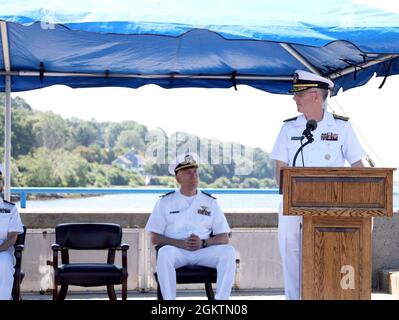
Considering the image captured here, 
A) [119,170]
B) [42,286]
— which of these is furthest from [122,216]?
[119,170]

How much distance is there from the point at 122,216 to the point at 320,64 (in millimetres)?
2448

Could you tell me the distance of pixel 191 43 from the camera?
6.84 meters

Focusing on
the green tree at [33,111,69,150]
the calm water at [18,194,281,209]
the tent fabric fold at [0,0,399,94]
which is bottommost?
the calm water at [18,194,281,209]

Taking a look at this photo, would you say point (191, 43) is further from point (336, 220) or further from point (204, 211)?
point (336, 220)

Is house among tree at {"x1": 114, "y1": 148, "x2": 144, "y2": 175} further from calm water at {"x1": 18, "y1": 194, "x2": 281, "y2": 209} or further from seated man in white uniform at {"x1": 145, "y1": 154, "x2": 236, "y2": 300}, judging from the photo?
seated man in white uniform at {"x1": 145, "y1": 154, "x2": 236, "y2": 300}

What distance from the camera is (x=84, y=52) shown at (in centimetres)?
695

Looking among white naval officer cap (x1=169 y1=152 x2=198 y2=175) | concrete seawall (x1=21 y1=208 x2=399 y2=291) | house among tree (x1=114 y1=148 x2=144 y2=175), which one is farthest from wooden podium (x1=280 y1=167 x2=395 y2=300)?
house among tree (x1=114 y1=148 x2=144 y2=175)

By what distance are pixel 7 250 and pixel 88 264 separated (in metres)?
0.70

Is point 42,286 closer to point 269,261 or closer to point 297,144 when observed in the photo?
point 269,261

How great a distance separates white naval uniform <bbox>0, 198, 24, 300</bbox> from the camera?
5844mm

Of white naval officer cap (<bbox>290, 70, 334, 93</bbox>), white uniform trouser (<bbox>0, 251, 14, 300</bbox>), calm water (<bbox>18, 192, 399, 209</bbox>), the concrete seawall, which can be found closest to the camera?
white naval officer cap (<bbox>290, 70, 334, 93</bbox>)

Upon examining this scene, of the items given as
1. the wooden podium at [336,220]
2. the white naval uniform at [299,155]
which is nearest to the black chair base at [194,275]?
the white naval uniform at [299,155]

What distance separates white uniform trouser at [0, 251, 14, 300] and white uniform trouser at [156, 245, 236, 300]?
1116mm

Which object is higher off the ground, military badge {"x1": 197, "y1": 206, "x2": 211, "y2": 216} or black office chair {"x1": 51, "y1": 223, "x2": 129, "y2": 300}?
military badge {"x1": 197, "y1": 206, "x2": 211, "y2": 216}
